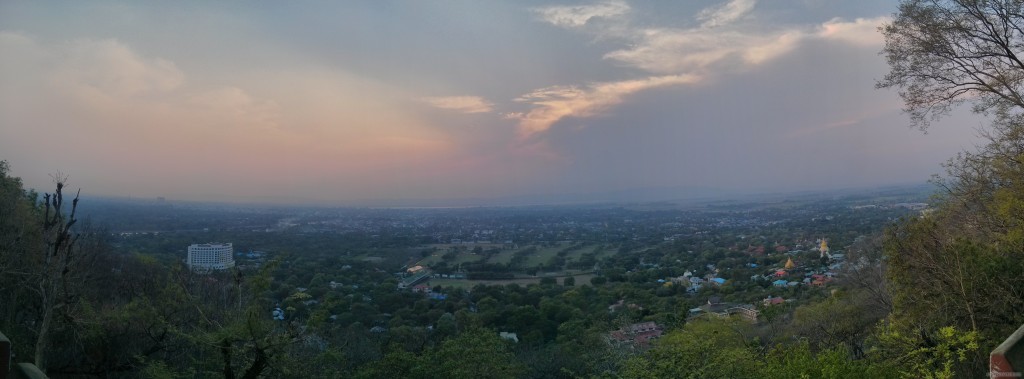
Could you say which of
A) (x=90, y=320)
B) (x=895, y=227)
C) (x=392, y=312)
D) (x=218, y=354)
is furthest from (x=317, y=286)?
(x=895, y=227)

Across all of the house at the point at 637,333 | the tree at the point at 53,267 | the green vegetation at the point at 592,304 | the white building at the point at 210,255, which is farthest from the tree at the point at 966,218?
the white building at the point at 210,255

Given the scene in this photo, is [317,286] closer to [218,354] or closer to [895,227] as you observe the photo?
[218,354]

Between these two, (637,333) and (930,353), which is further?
(637,333)

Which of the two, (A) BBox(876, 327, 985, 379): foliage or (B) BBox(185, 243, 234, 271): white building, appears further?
(B) BBox(185, 243, 234, 271): white building

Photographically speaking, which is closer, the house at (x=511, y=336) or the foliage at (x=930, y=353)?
the foliage at (x=930, y=353)

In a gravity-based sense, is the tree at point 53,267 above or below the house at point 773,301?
above

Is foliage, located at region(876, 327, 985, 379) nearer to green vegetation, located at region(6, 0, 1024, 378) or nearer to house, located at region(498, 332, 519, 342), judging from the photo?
green vegetation, located at region(6, 0, 1024, 378)

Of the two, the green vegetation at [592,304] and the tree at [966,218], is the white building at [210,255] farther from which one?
the tree at [966,218]

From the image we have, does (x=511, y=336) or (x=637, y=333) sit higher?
(x=637, y=333)

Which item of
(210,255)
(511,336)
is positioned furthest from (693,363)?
(210,255)

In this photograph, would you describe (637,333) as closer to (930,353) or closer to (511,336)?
(511,336)

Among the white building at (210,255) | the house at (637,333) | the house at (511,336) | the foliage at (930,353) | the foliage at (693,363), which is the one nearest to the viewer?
the foliage at (930,353)

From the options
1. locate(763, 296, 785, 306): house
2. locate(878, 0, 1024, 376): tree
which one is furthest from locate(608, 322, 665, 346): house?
locate(878, 0, 1024, 376): tree
